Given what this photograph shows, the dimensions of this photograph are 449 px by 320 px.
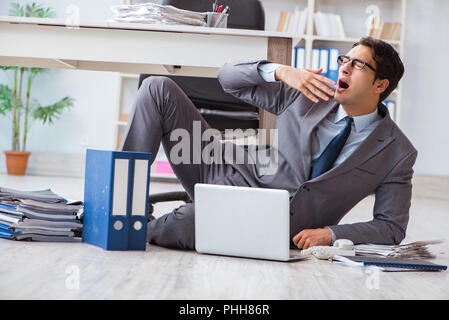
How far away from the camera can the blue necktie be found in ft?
5.46

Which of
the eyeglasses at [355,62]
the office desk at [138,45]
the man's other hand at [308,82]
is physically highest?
the office desk at [138,45]

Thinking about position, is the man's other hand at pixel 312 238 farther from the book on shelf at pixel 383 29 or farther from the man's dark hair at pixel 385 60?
the book on shelf at pixel 383 29

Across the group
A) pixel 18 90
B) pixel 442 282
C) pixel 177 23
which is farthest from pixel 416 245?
pixel 18 90

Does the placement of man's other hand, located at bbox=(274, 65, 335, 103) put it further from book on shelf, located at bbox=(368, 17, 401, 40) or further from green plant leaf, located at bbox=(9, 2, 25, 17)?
green plant leaf, located at bbox=(9, 2, 25, 17)

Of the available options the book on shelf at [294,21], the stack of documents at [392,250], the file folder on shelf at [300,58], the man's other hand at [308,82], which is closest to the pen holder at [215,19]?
the man's other hand at [308,82]

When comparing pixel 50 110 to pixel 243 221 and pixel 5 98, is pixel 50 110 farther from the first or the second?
pixel 243 221

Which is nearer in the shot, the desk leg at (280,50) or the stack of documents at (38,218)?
the stack of documents at (38,218)

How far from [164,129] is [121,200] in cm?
36

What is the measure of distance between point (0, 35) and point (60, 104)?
308 centimetres

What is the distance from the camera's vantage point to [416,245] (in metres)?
1.73

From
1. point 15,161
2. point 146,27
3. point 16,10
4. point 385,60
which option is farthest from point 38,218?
point 16,10

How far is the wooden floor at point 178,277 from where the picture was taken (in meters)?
1.04

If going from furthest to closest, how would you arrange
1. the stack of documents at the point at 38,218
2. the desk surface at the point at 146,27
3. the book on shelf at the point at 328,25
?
the book on shelf at the point at 328,25
the desk surface at the point at 146,27
the stack of documents at the point at 38,218

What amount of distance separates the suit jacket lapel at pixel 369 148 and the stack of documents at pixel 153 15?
0.70 meters
